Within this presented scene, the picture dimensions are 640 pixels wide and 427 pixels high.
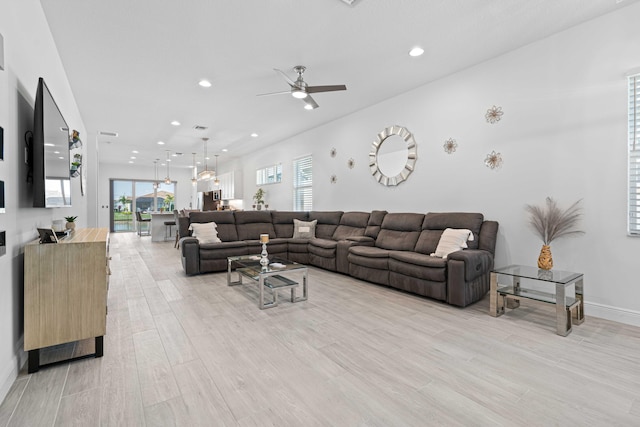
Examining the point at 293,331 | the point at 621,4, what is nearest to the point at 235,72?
the point at 293,331

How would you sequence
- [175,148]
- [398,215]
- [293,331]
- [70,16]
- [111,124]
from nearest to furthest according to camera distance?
1. [293,331]
2. [70,16]
3. [398,215]
4. [111,124]
5. [175,148]

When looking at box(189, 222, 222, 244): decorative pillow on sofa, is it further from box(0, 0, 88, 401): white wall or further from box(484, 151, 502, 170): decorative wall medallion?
box(484, 151, 502, 170): decorative wall medallion

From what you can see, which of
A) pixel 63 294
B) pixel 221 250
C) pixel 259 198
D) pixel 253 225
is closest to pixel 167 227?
pixel 259 198

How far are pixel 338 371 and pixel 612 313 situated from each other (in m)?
2.83

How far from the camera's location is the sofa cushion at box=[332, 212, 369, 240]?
5223 mm

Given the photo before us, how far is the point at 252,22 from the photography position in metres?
2.92

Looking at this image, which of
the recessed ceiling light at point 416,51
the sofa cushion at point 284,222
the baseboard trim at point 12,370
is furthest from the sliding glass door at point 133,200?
the recessed ceiling light at point 416,51

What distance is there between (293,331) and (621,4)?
419cm

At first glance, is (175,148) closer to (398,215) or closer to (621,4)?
(398,215)

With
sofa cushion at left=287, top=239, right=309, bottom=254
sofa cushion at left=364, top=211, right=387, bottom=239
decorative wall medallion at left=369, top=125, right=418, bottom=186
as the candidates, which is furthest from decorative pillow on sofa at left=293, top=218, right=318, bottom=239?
decorative wall medallion at left=369, top=125, right=418, bottom=186

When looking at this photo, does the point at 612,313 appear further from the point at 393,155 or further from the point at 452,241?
the point at 393,155

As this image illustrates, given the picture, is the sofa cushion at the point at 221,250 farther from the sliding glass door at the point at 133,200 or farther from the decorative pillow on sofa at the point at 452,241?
the sliding glass door at the point at 133,200

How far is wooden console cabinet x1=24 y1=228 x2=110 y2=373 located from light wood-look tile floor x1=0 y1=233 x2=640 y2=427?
0.21 m

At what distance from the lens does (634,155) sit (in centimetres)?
276
